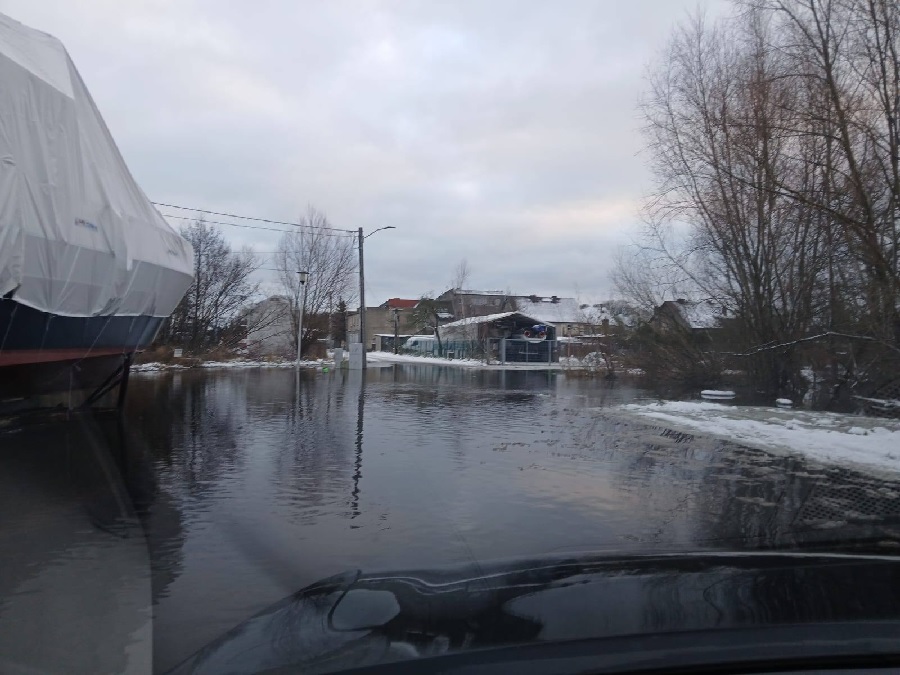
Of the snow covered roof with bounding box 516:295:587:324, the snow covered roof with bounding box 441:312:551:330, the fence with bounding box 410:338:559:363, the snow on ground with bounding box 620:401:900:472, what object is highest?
the snow covered roof with bounding box 516:295:587:324

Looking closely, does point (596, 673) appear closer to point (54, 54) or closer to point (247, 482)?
point (247, 482)

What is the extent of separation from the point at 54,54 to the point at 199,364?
105 ft

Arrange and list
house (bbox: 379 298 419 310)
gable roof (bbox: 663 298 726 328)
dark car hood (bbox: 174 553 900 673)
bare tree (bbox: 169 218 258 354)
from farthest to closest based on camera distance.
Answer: house (bbox: 379 298 419 310), bare tree (bbox: 169 218 258 354), gable roof (bbox: 663 298 726 328), dark car hood (bbox: 174 553 900 673)

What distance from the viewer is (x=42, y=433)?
12.2 m

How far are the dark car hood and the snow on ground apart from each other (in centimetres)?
800

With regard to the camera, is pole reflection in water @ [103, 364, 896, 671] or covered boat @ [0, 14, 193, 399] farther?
covered boat @ [0, 14, 193, 399]

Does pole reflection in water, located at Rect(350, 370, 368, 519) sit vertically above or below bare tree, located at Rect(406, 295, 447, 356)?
below

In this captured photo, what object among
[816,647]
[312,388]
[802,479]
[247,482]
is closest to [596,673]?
[816,647]

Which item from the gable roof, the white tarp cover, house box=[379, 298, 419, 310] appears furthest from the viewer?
house box=[379, 298, 419, 310]

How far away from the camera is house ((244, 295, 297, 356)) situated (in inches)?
Result: 2164

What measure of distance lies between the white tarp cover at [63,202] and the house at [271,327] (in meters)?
40.3

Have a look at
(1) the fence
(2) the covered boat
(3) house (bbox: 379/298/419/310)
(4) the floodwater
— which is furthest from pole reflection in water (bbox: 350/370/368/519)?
(3) house (bbox: 379/298/419/310)

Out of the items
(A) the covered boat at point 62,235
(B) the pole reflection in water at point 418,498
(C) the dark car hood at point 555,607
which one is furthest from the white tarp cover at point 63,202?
(C) the dark car hood at point 555,607

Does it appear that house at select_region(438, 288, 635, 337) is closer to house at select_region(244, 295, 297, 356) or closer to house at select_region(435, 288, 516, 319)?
house at select_region(435, 288, 516, 319)
